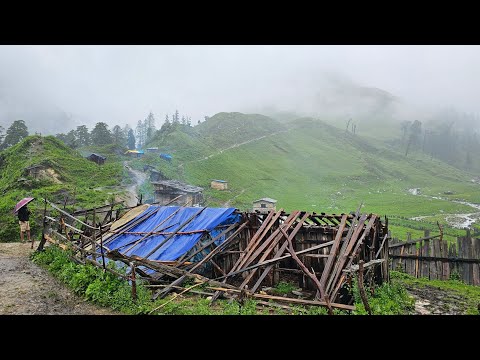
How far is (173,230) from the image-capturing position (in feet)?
40.5

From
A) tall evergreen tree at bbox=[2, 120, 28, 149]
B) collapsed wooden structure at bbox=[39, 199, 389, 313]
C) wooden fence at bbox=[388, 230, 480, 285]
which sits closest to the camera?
collapsed wooden structure at bbox=[39, 199, 389, 313]

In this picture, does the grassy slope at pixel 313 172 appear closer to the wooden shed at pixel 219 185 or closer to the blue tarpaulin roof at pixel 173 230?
the wooden shed at pixel 219 185

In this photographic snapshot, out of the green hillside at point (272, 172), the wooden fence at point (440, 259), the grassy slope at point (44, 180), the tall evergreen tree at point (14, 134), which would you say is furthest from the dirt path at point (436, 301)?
the tall evergreen tree at point (14, 134)

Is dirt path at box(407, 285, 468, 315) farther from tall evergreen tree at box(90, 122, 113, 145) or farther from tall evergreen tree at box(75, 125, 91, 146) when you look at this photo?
tall evergreen tree at box(75, 125, 91, 146)

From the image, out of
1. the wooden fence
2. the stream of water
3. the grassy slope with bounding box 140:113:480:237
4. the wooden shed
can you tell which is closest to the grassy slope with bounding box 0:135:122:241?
the grassy slope with bounding box 140:113:480:237

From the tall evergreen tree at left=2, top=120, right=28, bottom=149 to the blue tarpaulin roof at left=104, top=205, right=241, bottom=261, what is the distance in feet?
271

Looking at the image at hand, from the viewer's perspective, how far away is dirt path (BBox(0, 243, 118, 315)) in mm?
8758

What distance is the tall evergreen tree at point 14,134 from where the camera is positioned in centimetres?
7869

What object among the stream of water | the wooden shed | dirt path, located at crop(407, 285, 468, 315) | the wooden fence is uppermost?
the wooden shed

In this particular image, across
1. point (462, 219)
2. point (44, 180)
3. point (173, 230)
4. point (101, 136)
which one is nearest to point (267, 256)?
point (173, 230)

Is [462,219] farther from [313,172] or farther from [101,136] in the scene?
[101,136]

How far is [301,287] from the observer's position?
33.5ft

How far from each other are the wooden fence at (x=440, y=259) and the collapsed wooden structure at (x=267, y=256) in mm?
3351
